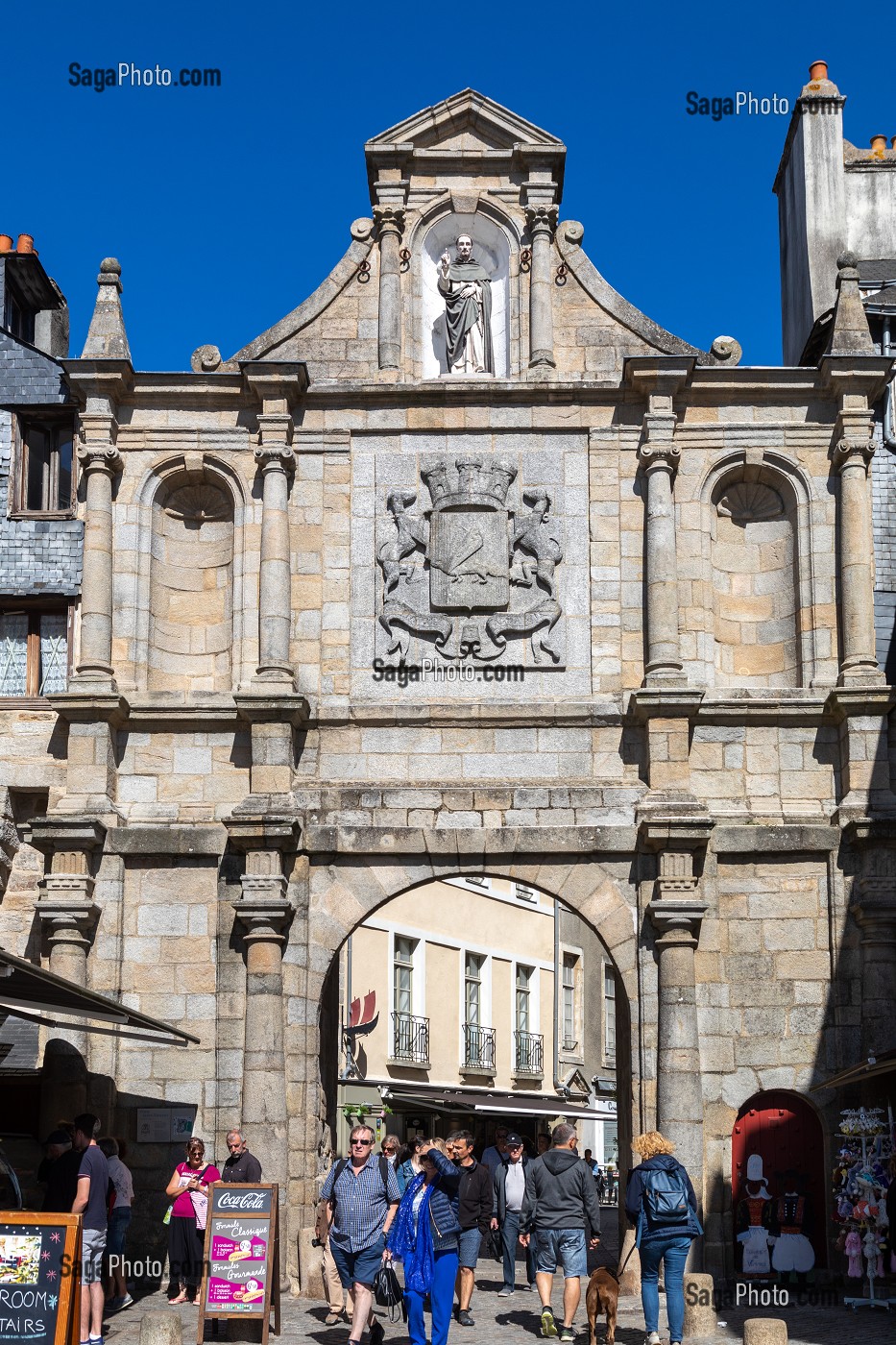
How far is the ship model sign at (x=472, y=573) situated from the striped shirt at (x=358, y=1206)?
7.18m

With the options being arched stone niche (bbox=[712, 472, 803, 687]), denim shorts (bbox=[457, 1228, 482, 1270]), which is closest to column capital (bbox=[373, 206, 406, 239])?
arched stone niche (bbox=[712, 472, 803, 687])

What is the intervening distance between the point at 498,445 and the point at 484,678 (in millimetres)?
2356

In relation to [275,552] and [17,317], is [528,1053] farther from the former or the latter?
[275,552]

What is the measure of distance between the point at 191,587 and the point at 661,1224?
9.03m

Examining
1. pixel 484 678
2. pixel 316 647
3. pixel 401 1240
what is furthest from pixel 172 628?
pixel 401 1240

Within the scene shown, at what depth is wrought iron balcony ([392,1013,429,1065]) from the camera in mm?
34031

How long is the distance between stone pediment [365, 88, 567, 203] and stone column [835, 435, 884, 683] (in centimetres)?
403

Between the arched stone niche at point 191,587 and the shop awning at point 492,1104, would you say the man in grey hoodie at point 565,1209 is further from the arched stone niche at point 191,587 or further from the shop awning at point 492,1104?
the shop awning at point 492,1104

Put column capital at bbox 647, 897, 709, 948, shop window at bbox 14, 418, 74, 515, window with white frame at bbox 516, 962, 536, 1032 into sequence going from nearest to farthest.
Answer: column capital at bbox 647, 897, 709, 948, shop window at bbox 14, 418, 74, 515, window with white frame at bbox 516, 962, 536, 1032

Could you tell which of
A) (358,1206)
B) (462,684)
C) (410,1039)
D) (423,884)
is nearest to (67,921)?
(423,884)

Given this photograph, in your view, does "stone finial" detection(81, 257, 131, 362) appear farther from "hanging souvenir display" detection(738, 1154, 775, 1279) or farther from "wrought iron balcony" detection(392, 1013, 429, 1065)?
"wrought iron balcony" detection(392, 1013, 429, 1065)

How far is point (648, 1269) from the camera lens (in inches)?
550

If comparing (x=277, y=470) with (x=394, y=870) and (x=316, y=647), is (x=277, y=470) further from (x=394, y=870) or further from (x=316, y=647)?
(x=394, y=870)

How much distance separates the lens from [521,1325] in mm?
15945
